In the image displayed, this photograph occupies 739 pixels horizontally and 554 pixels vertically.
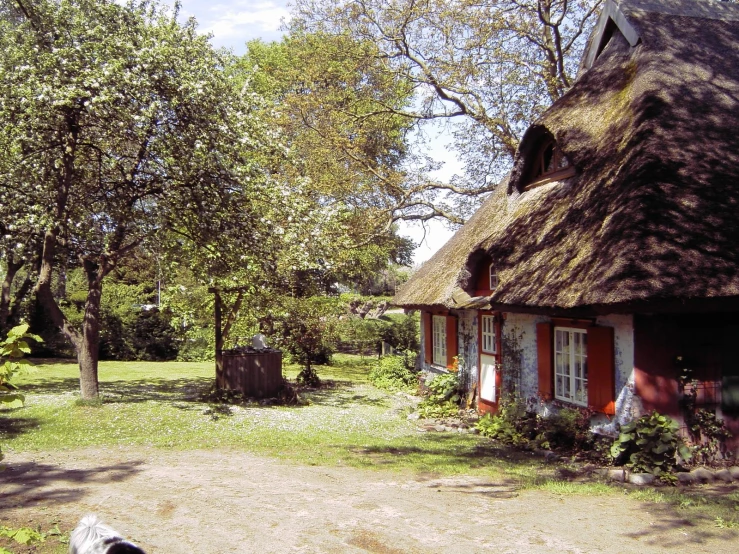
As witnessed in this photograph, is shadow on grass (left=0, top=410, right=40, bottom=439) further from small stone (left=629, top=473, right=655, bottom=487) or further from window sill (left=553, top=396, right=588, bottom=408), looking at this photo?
small stone (left=629, top=473, right=655, bottom=487)

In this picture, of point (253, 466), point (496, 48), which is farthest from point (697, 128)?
point (496, 48)

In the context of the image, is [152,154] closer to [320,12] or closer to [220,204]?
[220,204]

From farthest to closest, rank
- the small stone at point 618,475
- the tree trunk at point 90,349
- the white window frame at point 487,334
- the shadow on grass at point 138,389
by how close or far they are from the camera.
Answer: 1. the shadow on grass at point 138,389
2. the white window frame at point 487,334
3. the tree trunk at point 90,349
4. the small stone at point 618,475

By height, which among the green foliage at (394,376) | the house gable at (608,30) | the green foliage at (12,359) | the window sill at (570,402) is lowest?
the green foliage at (394,376)

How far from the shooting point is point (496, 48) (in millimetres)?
22047

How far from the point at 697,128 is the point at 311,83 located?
16.1 m

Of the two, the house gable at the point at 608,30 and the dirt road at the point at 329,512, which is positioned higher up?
the house gable at the point at 608,30

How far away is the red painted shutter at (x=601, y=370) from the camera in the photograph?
31.1ft

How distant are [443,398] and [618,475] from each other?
7.21 metres

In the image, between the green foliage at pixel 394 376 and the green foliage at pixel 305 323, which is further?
the green foliage at pixel 394 376

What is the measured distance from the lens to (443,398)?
15.6 metres

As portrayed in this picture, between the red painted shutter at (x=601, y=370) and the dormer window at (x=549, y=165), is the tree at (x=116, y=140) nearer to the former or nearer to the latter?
the dormer window at (x=549, y=165)

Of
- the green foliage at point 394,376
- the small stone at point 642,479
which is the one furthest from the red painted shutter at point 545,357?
the green foliage at point 394,376

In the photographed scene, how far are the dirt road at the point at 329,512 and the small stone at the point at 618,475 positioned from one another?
1.01 m
